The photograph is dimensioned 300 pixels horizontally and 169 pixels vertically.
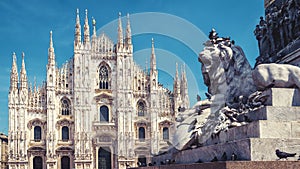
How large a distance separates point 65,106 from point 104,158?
626cm

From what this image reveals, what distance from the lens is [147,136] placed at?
44.7 m

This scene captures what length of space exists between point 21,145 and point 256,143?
38.4 meters

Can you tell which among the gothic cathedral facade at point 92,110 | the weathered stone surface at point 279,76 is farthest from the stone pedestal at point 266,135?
the gothic cathedral facade at point 92,110

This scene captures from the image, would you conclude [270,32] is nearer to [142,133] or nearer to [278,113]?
[278,113]

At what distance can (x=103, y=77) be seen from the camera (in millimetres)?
45500

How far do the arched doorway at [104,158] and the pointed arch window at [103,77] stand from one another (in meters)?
6.19

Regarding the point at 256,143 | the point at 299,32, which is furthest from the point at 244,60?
the point at 256,143

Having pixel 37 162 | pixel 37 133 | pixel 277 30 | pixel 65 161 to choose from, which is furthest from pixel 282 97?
pixel 37 133

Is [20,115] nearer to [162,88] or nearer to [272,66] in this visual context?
[162,88]

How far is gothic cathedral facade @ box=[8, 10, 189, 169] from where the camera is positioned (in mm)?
42031

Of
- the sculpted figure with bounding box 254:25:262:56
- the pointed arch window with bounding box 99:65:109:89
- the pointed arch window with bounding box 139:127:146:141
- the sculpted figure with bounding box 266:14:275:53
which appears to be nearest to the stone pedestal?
the sculpted figure with bounding box 266:14:275:53

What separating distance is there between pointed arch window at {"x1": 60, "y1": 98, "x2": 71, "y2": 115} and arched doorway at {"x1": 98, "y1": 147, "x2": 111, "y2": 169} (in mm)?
4759

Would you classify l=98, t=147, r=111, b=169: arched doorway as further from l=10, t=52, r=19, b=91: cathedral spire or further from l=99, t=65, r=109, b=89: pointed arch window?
l=10, t=52, r=19, b=91: cathedral spire

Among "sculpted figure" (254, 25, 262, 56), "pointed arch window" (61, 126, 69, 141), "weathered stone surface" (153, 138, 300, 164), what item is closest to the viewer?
"weathered stone surface" (153, 138, 300, 164)
